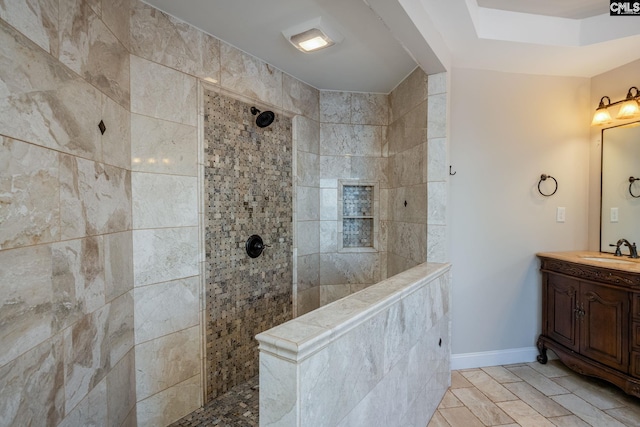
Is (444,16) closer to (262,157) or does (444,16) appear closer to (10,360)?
(262,157)

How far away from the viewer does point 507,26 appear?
2.05 meters

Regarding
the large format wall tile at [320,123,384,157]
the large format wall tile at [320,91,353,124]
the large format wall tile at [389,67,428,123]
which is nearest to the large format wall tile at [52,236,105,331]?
the large format wall tile at [320,123,384,157]

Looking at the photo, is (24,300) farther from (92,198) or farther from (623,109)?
(623,109)

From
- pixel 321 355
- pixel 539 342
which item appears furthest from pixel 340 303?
pixel 539 342

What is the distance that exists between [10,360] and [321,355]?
97cm

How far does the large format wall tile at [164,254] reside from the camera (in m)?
1.71

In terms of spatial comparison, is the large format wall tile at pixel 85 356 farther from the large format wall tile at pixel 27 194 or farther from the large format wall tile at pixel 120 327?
the large format wall tile at pixel 27 194

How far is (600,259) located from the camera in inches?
87.7

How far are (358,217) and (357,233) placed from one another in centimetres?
18

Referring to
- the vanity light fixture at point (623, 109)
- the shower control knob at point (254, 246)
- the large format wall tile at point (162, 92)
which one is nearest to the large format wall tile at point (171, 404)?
the shower control knob at point (254, 246)

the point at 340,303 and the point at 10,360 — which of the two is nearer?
the point at 10,360

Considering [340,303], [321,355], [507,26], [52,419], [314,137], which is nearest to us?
[321,355]

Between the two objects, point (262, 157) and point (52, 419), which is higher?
point (262, 157)

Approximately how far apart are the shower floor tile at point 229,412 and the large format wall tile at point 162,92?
1903mm
